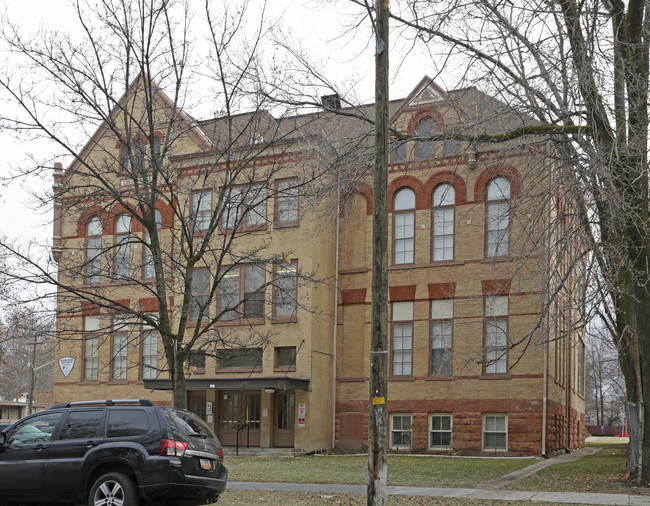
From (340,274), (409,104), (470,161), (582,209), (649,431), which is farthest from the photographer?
(340,274)

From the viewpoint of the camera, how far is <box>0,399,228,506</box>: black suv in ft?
36.6

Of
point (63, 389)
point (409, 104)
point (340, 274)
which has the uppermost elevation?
point (409, 104)

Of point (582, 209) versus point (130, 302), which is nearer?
point (582, 209)

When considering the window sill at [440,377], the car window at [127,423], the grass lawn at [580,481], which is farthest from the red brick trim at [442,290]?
the car window at [127,423]

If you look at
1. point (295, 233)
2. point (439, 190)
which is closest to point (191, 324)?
point (295, 233)

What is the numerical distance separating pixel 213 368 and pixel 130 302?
5.68 meters

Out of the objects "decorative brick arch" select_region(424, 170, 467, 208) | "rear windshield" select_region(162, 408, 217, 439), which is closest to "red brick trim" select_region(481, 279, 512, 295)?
"decorative brick arch" select_region(424, 170, 467, 208)

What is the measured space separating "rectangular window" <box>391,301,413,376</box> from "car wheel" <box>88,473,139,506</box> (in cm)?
1935

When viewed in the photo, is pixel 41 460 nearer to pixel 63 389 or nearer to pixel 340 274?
pixel 340 274

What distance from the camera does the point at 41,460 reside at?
38.7ft

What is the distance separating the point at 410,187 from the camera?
30594 millimetres

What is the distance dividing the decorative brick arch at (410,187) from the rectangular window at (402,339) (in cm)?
390

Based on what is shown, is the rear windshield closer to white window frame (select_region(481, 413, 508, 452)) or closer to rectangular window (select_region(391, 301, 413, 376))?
white window frame (select_region(481, 413, 508, 452))

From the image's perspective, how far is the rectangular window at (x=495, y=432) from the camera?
27750 mm
